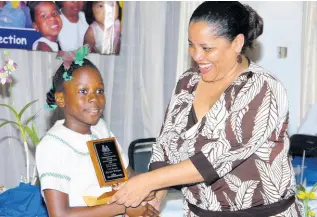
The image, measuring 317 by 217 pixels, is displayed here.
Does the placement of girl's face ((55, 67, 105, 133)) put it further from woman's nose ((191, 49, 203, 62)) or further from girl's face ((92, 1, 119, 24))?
girl's face ((92, 1, 119, 24))

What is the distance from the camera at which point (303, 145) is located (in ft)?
12.9

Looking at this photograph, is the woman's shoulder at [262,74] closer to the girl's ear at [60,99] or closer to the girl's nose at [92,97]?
the girl's nose at [92,97]

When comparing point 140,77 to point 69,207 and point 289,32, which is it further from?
point 69,207

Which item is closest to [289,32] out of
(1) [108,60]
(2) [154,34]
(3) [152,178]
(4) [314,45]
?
(4) [314,45]

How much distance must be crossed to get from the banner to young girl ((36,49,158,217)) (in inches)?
88.3

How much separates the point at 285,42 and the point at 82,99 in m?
3.98

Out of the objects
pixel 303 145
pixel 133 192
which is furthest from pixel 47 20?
pixel 133 192

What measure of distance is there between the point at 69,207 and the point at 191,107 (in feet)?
2.00

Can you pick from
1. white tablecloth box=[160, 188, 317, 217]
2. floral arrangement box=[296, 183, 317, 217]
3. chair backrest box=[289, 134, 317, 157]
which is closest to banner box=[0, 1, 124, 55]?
chair backrest box=[289, 134, 317, 157]

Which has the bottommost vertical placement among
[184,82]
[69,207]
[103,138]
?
[69,207]

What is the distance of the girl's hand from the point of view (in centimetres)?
204

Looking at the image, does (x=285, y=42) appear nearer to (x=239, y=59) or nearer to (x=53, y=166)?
(x=239, y=59)

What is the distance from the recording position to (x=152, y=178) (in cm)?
202

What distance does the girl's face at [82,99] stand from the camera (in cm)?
213
